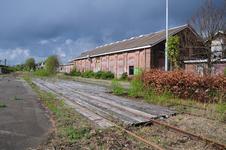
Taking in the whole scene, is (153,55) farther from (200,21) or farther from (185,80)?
(185,80)

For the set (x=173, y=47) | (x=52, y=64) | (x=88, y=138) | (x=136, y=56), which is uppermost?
(x=173, y=47)

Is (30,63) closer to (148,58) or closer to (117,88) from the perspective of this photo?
(148,58)

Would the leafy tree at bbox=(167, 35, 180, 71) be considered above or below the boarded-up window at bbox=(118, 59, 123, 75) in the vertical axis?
above

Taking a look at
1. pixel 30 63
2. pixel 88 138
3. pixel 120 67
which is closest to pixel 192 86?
pixel 88 138

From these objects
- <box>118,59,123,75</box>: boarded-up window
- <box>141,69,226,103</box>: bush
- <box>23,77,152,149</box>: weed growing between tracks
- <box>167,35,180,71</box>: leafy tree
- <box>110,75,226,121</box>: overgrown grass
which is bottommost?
<box>23,77,152,149</box>: weed growing between tracks

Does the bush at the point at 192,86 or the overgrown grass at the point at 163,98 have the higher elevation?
the bush at the point at 192,86

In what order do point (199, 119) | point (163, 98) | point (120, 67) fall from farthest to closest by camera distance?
1. point (120, 67)
2. point (163, 98)
3. point (199, 119)

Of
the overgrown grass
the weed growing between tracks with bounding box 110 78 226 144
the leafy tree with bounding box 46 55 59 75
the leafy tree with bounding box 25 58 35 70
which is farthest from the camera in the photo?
the leafy tree with bounding box 25 58 35 70

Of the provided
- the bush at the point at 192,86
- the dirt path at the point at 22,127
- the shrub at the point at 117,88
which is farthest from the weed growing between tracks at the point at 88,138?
the shrub at the point at 117,88

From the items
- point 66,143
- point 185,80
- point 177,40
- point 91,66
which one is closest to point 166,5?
point 177,40

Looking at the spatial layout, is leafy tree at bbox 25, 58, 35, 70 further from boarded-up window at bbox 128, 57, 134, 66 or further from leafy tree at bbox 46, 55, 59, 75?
boarded-up window at bbox 128, 57, 134, 66

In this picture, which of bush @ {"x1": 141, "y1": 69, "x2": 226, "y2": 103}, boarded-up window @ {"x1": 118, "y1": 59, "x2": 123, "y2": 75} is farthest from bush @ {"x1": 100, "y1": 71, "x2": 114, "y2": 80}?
bush @ {"x1": 141, "y1": 69, "x2": 226, "y2": 103}

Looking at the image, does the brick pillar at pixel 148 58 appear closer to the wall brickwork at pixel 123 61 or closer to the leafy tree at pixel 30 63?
the wall brickwork at pixel 123 61

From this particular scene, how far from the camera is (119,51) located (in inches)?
987
